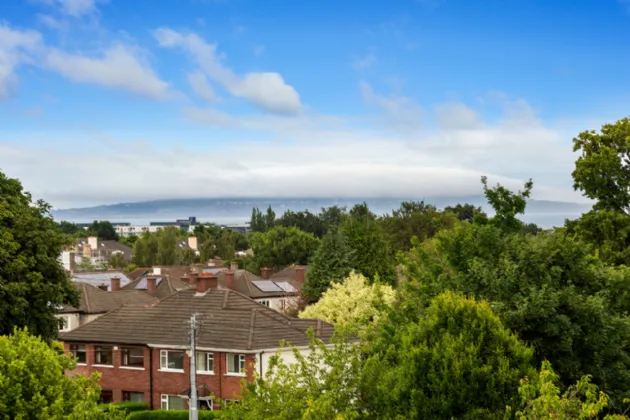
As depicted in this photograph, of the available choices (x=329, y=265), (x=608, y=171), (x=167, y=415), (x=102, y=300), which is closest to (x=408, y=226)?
(x=329, y=265)

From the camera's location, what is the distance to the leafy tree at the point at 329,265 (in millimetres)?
59250

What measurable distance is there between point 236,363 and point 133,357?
6064 millimetres

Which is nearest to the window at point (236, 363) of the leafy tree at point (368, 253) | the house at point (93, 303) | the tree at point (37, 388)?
the tree at point (37, 388)

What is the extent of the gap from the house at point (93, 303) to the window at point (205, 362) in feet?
59.8

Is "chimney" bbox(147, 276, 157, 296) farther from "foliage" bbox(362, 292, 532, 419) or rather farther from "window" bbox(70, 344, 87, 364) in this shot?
"foliage" bbox(362, 292, 532, 419)

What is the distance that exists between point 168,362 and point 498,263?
66.7 ft

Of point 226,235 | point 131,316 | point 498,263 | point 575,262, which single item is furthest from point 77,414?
point 226,235

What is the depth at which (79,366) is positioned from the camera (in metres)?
40.3

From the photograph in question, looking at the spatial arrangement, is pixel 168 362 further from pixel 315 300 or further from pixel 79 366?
pixel 315 300

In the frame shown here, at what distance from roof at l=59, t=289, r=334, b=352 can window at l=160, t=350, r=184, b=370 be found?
0.49m

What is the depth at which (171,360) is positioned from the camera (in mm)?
36938

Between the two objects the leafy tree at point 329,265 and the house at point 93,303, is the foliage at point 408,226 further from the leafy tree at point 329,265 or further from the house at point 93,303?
the house at point 93,303

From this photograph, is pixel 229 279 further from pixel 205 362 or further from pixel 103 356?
pixel 205 362

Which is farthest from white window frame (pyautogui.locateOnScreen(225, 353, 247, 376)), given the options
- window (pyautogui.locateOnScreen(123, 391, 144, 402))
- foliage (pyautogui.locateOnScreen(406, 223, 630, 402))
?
foliage (pyautogui.locateOnScreen(406, 223, 630, 402))
